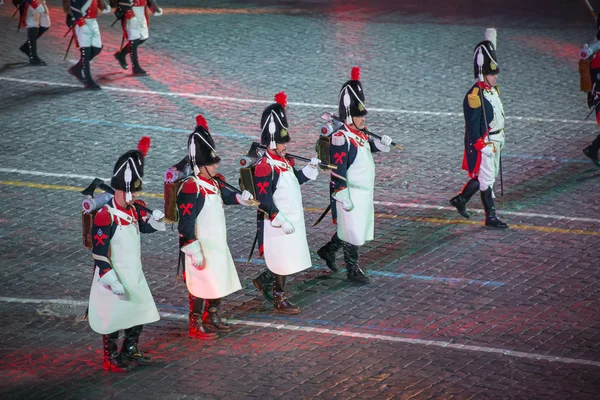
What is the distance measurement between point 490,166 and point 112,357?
5577mm

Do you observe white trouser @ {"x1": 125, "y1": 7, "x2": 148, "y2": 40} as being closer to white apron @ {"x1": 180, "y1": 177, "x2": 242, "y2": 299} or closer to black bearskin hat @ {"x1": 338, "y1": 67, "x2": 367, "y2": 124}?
black bearskin hat @ {"x1": 338, "y1": 67, "x2": 367, "y2": 124}

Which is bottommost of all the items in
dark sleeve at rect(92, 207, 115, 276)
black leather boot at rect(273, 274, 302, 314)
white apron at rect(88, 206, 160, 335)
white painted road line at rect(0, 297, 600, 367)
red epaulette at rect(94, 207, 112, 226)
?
white painted road line at rect(0, 297, 600, 367)

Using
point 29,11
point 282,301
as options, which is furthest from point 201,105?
point 282,301

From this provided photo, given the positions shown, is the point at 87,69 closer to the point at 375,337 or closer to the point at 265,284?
the point at 265,284

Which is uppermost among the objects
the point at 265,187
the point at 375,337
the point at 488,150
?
the point at 265,187

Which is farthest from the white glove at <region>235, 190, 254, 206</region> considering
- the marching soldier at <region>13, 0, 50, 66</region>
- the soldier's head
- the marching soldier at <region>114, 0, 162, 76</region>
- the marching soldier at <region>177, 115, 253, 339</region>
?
the marching soldier at <region>13, 0, 50, 66</region>

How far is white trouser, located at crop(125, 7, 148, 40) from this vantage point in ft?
62.7

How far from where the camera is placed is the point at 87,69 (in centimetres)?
1848

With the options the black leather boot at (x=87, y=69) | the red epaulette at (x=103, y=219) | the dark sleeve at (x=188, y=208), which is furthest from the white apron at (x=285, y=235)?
the black leather boot at (x=87, y=69)

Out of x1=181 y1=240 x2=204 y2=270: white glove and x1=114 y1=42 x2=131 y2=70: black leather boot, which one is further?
x1=114 y1=42 x2=131 y2=70: black leather boot

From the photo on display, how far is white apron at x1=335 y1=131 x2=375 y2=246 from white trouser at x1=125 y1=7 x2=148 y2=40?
8.86 metres

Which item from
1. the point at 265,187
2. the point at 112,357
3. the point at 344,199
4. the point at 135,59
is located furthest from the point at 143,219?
the point at 135,59

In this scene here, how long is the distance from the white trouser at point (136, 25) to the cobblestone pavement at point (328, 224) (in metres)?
0.81

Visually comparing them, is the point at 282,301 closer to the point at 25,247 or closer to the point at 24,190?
the point at 25,247
